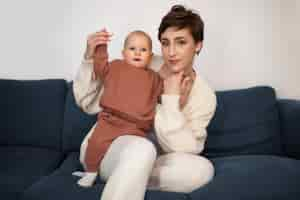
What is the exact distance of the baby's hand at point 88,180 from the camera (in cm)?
164

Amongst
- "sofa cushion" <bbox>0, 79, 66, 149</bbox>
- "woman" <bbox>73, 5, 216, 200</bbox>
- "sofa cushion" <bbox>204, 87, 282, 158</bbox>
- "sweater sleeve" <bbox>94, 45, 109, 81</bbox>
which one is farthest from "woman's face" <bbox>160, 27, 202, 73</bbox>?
"sofa cushion" <bbox>0, 79, 66, 149</bbox>

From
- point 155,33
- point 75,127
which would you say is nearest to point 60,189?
point 75,127

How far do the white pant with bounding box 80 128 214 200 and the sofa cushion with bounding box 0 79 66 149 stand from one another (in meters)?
0.62

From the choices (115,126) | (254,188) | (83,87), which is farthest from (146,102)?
(254,188)

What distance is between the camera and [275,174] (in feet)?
5.74

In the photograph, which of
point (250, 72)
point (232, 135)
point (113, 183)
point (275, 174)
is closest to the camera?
point (113, 183)

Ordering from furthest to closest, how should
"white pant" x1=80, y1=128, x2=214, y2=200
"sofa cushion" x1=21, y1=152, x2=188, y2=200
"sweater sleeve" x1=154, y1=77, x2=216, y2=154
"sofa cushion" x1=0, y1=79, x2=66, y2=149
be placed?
"sofa cushion" x1=0, y1=79, x2=66, y2=149 < "sweater sleeve" x1=154, y1=77, x2=216, y2=154 < "sofa cushion" x1=21, y1=152, x2=188, y2=200 < "white pant" x1=80, y1=128, x2=214, y2=200

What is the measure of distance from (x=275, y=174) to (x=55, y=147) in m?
1.17

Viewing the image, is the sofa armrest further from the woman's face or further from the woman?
the woman's face

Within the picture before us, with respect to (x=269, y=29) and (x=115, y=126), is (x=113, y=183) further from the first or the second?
(x=269, y=29)

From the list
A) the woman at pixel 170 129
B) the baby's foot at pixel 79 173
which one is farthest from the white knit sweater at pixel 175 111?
the baby's foot at pixel 79 173

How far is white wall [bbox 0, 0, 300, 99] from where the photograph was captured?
2.46m

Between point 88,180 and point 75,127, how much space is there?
2.25 feet

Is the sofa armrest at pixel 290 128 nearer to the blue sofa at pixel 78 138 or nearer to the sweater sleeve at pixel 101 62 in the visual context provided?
the blue sofa at pixel 78 138
